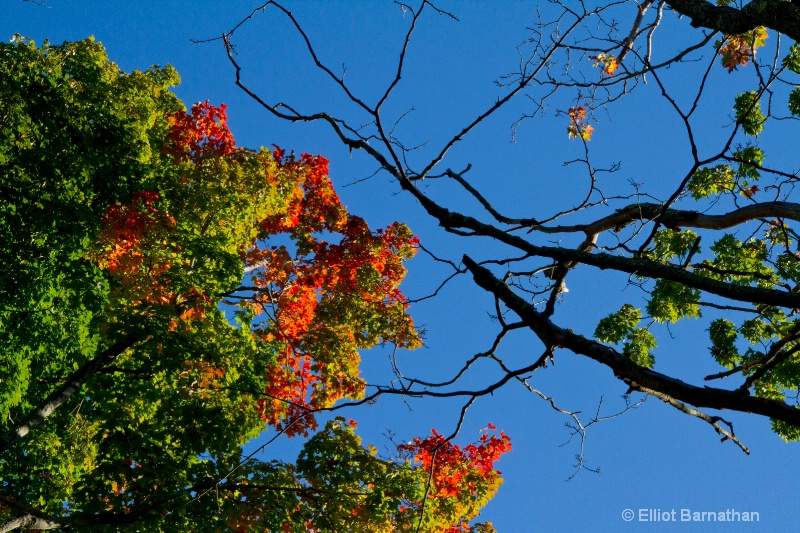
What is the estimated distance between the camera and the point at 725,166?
8141mm

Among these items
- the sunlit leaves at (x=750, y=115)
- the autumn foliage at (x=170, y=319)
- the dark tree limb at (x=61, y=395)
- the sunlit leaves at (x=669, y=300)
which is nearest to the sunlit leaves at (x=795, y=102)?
the sunlit leaves at (x=750, y=115)

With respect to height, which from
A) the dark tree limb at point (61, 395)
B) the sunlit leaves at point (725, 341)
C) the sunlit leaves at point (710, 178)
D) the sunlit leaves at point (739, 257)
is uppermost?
the sunlit leaves at point (710, 178)

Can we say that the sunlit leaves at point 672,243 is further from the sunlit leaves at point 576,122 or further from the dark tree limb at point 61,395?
the dark tree limb at point 61,395

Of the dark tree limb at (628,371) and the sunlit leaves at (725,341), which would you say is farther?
the sunlit leaves at (725,341)

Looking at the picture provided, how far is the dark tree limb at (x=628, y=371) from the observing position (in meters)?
2.68

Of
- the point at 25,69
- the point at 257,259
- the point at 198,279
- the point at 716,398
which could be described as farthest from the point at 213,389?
the point at 716,398

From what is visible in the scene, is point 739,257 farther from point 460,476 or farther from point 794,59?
point 460,476

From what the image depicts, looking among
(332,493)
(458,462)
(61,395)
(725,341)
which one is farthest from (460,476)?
(61,395)

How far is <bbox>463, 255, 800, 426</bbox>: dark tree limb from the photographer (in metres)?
2.68

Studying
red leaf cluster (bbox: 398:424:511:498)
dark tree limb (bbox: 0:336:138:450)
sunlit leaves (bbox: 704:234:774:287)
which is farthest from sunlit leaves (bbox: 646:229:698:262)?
dark tree limb (bbox: 0:336:138:450)

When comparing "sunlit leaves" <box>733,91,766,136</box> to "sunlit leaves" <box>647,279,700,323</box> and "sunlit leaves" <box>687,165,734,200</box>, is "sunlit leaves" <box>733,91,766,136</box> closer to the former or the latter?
"sunlit leaves" <box>687,165,734,200</box>

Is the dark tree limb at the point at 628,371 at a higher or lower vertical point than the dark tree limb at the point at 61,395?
lower

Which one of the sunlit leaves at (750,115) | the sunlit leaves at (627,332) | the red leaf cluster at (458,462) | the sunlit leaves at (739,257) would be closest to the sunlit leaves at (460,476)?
the red leaf cluster at (458,462)

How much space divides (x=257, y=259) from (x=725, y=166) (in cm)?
849
